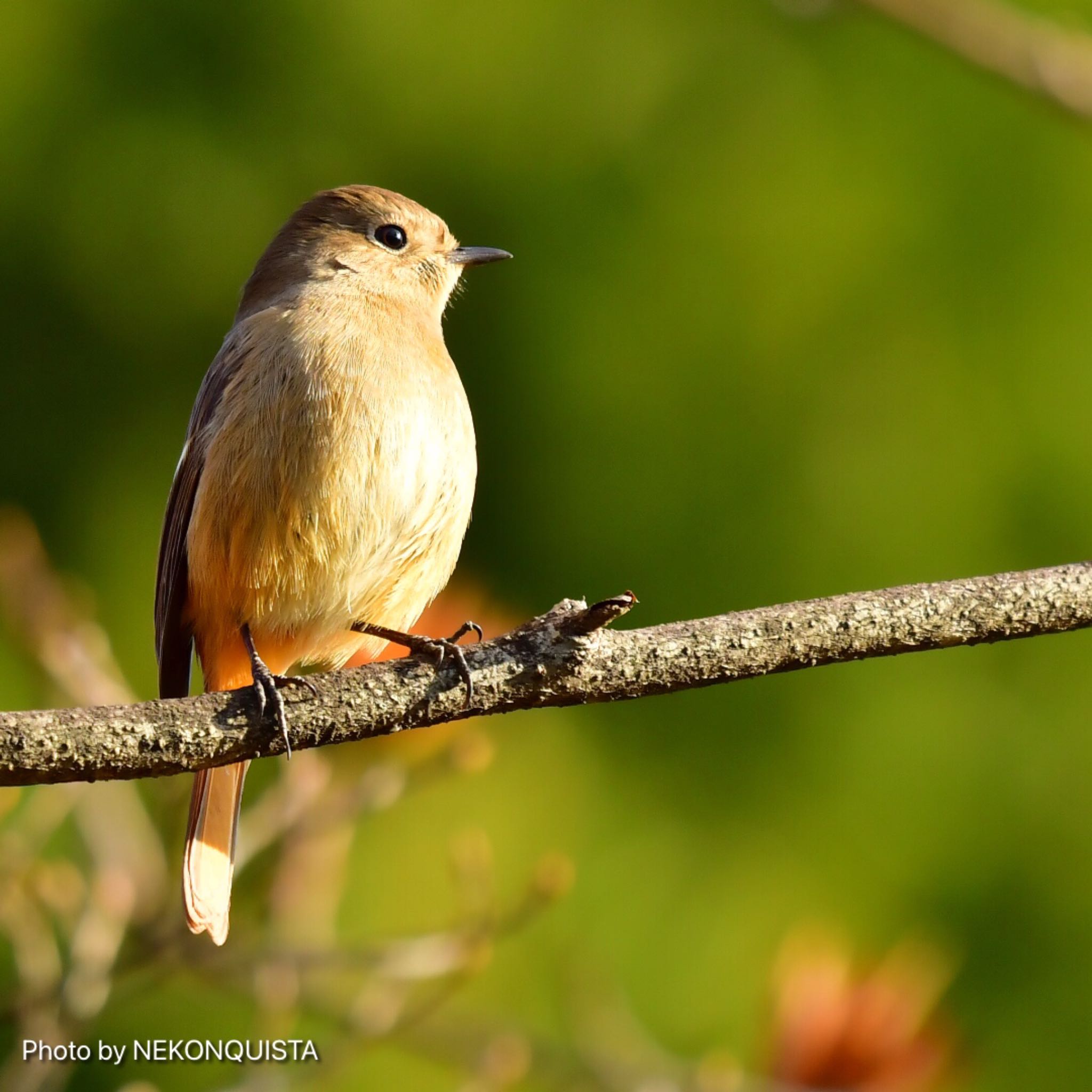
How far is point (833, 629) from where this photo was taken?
2898mm

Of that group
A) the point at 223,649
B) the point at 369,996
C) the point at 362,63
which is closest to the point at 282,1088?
the point at 369,996

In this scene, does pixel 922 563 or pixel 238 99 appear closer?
pixel 922 563

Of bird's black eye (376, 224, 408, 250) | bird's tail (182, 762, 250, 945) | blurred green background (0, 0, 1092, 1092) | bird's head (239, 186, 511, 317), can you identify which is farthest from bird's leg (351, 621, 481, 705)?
blurred green background (0, 0, 1092, 1092)

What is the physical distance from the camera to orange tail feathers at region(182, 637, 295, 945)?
342 cm

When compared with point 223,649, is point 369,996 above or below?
below

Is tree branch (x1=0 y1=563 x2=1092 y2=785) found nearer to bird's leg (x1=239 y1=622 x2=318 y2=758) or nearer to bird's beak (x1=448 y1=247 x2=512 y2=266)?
bird's leg (x1=239 y1=622 x2=318 y2=758)

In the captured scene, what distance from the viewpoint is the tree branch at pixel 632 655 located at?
2.86 m

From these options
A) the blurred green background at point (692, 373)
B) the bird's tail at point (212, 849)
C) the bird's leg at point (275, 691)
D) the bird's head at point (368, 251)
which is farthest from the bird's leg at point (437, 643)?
the blurred green background at point (692, 373)

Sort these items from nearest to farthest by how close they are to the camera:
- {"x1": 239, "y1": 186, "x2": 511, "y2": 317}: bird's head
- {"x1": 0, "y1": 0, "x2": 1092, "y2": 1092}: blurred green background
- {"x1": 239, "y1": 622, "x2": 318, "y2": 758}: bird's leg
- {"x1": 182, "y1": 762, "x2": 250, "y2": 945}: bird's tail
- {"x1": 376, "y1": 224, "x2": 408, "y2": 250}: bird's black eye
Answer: {"x1": 239, "y1": 622, "x2": 318, "y2": 758}: bird's leg → {"x1": 182, "y1": 762, "x2": 250, "y2": 945}: bird's tail → {"x1": 239, "y1": 186, "x2": 511, "y2": 317}: bird's head → {"x1": 376, "y1": 224, "x2": 408, "y2": 250}: bird's black eye → {"x1": 0, "y1": 0, "x2": 1092, "y2": 1092}: blurred green background

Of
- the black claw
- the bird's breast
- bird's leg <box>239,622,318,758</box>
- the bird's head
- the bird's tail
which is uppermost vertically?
the bird's head

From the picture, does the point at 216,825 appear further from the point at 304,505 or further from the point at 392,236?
the point at 392,236

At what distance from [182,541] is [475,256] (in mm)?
1124

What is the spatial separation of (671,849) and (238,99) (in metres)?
3.64

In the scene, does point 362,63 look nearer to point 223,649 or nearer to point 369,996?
point 223,649
